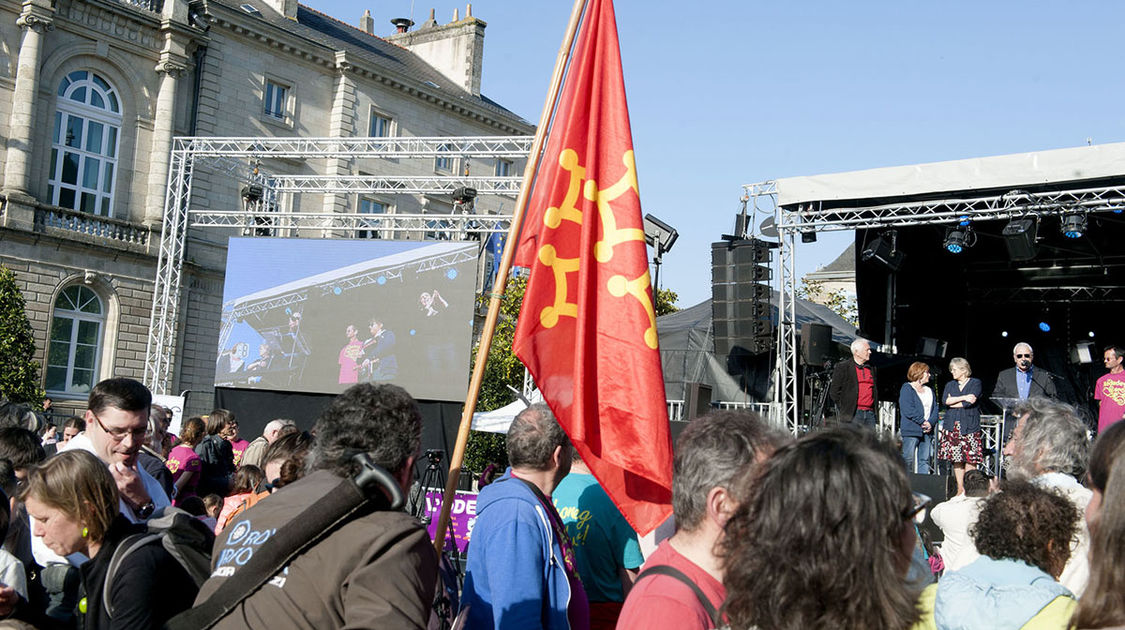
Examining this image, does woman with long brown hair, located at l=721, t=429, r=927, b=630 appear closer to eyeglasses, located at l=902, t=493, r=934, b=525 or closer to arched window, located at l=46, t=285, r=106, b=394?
eyeglasses, located at l=902, t=493, r=934, b=525

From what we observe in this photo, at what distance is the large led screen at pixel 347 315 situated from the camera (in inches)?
711

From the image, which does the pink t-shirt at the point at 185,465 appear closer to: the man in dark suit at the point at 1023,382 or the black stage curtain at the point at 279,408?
the man in dark suit at the point at 1023,382

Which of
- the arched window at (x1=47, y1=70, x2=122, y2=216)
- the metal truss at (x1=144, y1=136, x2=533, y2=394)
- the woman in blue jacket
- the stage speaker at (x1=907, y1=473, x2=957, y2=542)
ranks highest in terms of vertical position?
the arched window at (x1=47, y1=70, x2=122, y2=216)

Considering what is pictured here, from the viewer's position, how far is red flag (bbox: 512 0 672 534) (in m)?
3.79

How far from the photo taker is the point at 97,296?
998 inches

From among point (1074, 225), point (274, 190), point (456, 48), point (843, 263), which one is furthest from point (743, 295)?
point (843, 263)

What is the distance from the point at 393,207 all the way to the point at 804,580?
31660mm

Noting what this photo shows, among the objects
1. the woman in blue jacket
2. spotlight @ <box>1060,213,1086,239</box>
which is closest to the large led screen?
the woman in blue jacket

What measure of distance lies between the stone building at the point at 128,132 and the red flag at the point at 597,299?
2306cm

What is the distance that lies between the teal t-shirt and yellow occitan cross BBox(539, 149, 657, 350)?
2.72 ft

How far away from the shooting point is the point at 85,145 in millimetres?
25391

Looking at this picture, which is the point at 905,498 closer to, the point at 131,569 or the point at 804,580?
the point at 804,580

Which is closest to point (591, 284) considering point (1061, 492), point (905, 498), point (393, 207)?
point (1061, 492)

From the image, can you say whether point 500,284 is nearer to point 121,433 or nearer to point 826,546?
point 121,433
